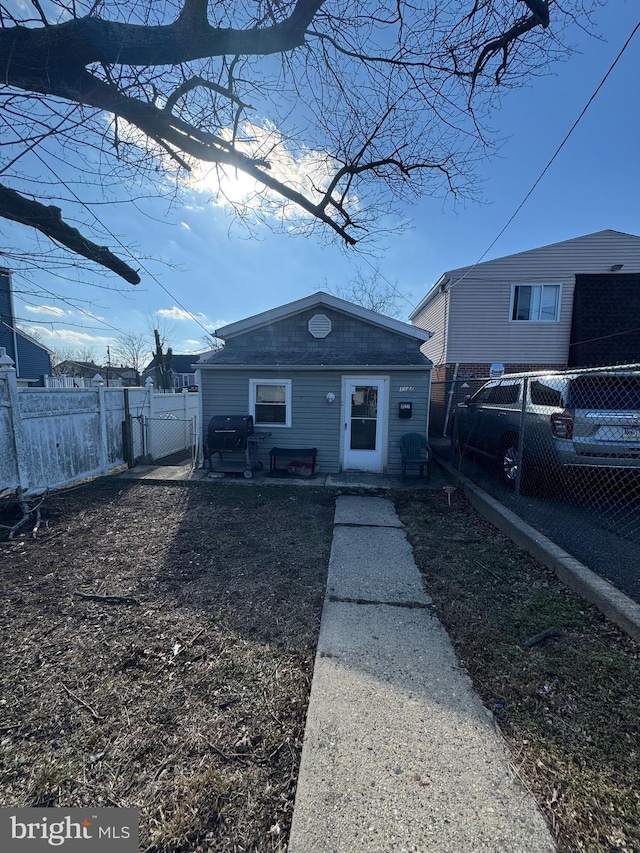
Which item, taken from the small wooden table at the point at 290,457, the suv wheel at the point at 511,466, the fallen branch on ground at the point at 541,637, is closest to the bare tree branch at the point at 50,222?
the fallen branch on ground at the point at 541,637

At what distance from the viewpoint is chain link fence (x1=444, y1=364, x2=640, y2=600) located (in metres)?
3.88

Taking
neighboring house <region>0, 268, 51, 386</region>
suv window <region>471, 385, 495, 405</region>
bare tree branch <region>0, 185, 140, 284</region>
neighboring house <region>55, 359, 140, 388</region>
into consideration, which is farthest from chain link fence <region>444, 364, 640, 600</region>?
neighboring house <region>55, 359, 140, 388</region>

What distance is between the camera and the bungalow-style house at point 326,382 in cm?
756

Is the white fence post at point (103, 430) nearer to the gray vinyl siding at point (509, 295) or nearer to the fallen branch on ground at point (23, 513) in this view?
the fallen branch on ground at point (23, 513)

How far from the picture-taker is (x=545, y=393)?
510 centimetres

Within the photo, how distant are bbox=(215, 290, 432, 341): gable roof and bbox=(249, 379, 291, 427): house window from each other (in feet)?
Result: 4.66

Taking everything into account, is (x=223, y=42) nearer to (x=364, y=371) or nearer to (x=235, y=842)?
(x=235, y=842)

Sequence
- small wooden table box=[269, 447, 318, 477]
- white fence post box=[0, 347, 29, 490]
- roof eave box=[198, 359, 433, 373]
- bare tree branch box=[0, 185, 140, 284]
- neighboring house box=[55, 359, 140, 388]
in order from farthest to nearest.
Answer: neighboring house box=[55, 359, 140, 388]
small wooden table box=[269, 447, 318, 477]
roof eave box=[198, 359, 433, 373]
white fence post box=[0, 347, 29, 490]
bare tree branch box=[0, 185, 140, 284]

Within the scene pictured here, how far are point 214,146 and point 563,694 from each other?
4954 mm

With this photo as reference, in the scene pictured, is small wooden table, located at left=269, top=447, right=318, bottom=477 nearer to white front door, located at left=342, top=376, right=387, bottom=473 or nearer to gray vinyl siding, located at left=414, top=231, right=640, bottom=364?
white front door, located at left=342, top=376, right=387, bottom=473

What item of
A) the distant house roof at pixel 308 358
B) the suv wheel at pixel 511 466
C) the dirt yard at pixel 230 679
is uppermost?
the distant house roof at pixel 308 358

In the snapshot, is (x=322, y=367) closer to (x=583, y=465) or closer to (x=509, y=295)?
(x=583, y=465)

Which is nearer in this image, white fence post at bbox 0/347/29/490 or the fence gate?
white fence post at bbox 0/347/29/490

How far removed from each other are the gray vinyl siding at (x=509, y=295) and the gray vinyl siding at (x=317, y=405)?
5142 mm
